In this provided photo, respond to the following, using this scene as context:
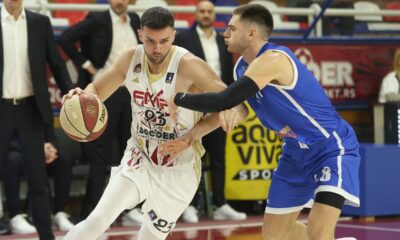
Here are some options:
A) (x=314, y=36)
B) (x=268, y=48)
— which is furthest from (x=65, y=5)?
(x=268, y=48)

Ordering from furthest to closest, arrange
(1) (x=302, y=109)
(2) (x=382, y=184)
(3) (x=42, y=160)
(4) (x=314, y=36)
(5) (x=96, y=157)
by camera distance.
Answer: (4) (x=314, y=36) < (2) (x=382, y=184) < (5) (x=96, y=157) < (3) (x=42, y=160) < (1) (x=302, y=109)

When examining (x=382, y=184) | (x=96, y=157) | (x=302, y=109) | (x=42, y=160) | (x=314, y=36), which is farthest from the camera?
(x=314, y=36)

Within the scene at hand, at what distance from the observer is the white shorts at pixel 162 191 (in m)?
5.47

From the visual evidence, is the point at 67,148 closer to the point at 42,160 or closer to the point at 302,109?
the point at 42,160

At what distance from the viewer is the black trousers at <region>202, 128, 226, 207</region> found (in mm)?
9397

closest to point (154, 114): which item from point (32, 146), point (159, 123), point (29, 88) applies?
point (159, 123)

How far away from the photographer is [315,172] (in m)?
5.36

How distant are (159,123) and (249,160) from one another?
14.5 ft

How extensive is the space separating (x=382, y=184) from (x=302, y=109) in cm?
435

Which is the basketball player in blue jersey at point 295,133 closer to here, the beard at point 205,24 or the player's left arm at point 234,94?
the player's left arm at point 234,94

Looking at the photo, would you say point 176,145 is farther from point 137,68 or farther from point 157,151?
point 137,68

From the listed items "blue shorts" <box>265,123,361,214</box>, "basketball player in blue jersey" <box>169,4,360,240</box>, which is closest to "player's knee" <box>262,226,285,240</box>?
"basketball player in blue jersey" <box>169,4,360,240</box>

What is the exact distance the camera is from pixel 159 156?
5.53 m

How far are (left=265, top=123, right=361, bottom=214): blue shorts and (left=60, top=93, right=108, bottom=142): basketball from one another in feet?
4.06
